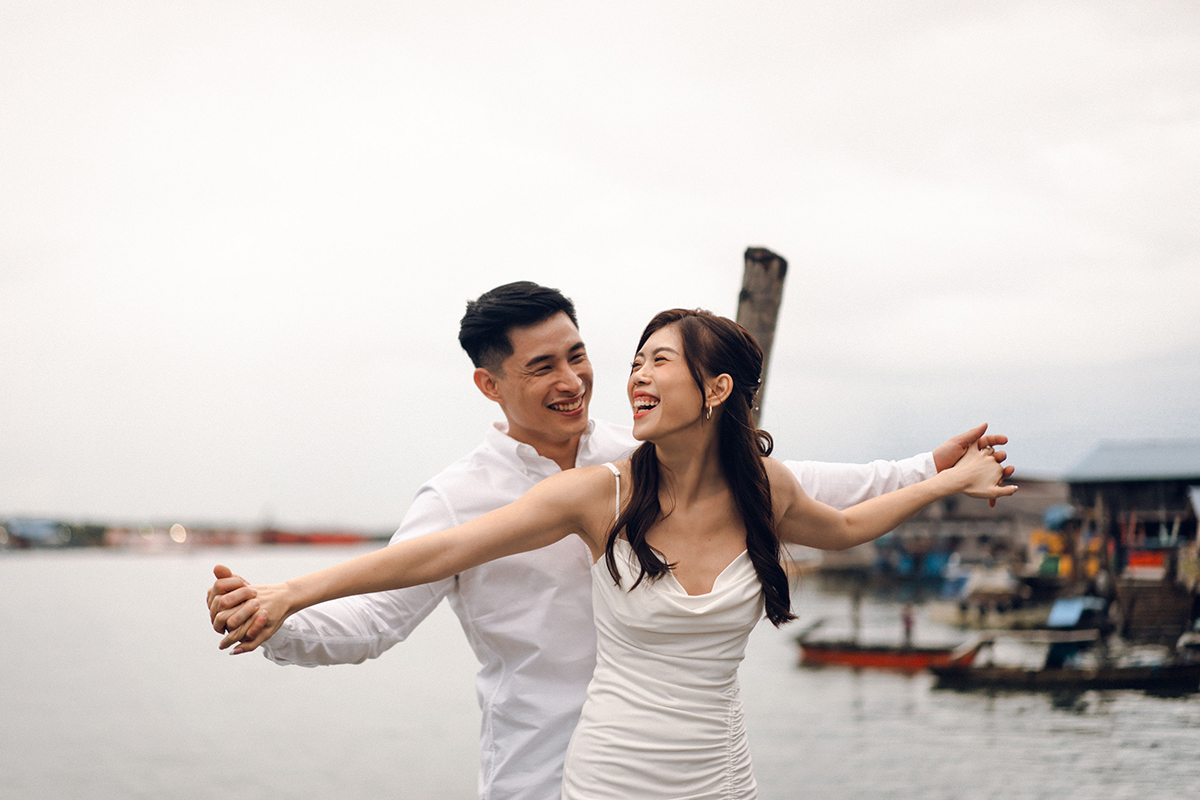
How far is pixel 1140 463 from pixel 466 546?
3537 cm

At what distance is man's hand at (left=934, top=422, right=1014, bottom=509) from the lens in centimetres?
303

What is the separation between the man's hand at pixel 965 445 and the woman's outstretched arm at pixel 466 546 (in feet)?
4.06

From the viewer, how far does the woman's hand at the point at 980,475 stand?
2901mm

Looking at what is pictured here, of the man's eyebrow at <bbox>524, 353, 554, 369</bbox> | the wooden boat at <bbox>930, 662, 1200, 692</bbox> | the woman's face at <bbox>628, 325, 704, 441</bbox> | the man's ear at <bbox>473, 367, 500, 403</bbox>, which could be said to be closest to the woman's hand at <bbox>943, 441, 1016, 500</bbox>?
the woman's face at <bbox>628, 325, 704, 441</bbox>

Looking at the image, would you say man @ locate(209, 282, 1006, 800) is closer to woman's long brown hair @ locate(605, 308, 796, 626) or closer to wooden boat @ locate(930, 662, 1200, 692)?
woman's long brown hair @ locate(605, 308, 796, 626)

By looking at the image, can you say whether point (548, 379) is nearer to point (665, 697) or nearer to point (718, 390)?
point (718, 390)

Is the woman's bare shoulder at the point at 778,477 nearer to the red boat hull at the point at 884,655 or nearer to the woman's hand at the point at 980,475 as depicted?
the woman's hand at the point at 980,475

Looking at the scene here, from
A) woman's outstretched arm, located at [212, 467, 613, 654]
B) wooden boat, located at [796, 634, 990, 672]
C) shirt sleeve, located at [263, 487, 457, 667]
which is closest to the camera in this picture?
woman's outstretched arm, located at [212, 467, 613, 654]

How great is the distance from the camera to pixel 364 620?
250 centimetres

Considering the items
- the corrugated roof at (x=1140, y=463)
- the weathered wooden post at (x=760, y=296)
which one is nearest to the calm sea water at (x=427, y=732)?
the corrugated roof at (x=1140, y=463)

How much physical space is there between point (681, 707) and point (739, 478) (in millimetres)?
597

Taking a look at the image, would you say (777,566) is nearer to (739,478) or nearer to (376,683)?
(739,478)

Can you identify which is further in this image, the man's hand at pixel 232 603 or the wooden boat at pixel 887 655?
the wooden boat at pixel 887 655

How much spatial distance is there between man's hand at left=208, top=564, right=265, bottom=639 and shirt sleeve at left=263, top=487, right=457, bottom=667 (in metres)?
0.18
